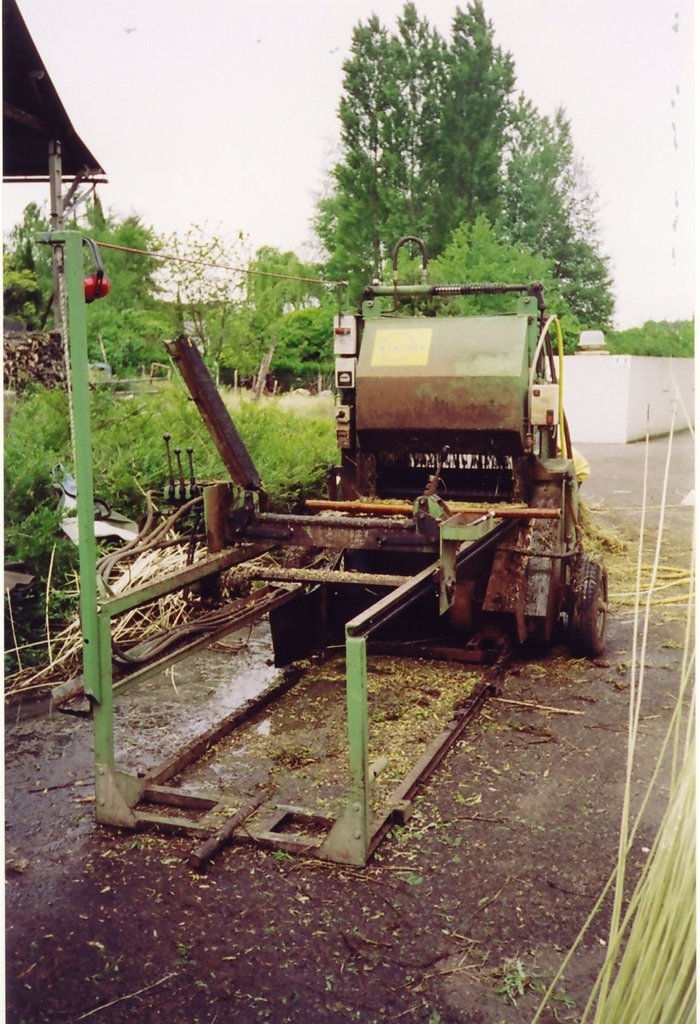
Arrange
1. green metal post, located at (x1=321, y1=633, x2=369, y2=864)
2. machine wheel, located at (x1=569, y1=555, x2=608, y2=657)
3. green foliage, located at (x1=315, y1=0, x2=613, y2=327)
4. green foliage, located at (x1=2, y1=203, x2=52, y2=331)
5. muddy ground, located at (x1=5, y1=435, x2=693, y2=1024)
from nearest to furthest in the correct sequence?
muddy ground, located at (x1=5, y1=435, x2=693, y2=1024), green metal post, located at (x1=321, y1=633, x2=369, y2=864), green foliage, located at (x1=315, y1=0, x2=613, y2=327), machine wheel, located at (x1=569, y1=555, x2=608, y2=657), green foliage, located at (x1=2, y1=203, x2=52, y2=331)

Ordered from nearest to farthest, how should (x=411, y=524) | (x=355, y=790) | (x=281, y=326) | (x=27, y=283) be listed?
(x=355, y=790) → (x=411, y=524) → (x=27, y=283) → (x=281, y=326)

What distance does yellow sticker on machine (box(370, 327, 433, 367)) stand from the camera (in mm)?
6074

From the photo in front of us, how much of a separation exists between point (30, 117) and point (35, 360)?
4509 mm

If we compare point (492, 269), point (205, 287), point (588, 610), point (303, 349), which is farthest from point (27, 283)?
point (492, 269)

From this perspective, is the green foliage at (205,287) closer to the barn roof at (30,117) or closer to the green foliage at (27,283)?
the green foliage at (27,283)

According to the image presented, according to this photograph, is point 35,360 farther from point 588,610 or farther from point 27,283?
point 588,610

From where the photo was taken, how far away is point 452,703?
5270mm

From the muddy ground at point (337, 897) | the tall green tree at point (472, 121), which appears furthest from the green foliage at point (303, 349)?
the muddy ground at point (337, 897)

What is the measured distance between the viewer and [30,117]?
6461 millimetres

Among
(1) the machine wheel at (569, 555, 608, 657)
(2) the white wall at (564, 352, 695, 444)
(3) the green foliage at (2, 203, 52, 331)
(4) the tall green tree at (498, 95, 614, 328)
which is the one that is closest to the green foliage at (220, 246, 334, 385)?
(3) the green foliage at (2, 203, 52, 331)

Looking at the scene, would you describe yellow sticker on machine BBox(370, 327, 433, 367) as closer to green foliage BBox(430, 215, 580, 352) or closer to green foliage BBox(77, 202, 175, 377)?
green foliage BBox(430, 215, 580, 352)

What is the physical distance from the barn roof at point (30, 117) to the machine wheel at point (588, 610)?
143 inches

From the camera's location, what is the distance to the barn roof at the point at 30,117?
3074 mm

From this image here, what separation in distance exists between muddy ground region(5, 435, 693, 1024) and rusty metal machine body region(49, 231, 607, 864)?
242mm
